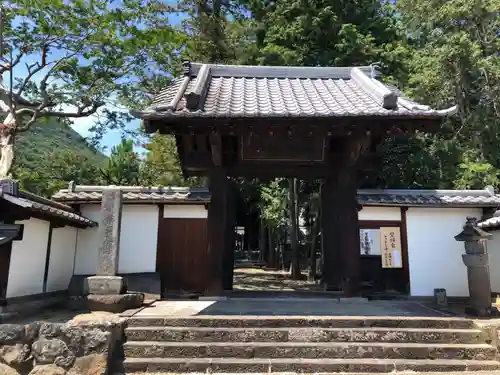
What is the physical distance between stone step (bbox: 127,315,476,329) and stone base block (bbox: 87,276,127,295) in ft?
3.89

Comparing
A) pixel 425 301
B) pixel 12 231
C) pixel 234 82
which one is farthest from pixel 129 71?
pixel 425 301

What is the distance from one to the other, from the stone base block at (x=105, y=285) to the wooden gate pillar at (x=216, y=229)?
186 centimetres

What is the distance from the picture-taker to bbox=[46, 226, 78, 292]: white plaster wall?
929cm

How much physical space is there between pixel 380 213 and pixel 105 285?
7.12 metres

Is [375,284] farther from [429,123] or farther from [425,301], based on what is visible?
[429,123]

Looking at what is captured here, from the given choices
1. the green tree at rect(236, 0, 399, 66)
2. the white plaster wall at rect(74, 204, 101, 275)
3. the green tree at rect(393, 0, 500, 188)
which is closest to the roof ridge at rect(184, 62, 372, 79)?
the white plaster wall at rect(74, 204, 101, 275)

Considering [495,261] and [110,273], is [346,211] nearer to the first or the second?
[495,261]

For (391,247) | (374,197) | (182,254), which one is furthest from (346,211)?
(182,254)

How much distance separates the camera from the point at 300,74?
10359mm

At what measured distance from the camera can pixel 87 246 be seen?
10.5 m

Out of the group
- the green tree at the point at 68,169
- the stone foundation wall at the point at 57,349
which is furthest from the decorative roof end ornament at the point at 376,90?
the green tree at the point at 68,169

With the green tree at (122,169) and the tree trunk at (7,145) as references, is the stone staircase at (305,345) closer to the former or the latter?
the tree trunk at (7,145)

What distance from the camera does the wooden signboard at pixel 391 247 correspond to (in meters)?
10.2

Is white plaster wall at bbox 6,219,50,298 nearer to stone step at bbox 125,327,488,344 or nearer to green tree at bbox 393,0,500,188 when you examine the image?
stone step at bbox 125,327,488,344
